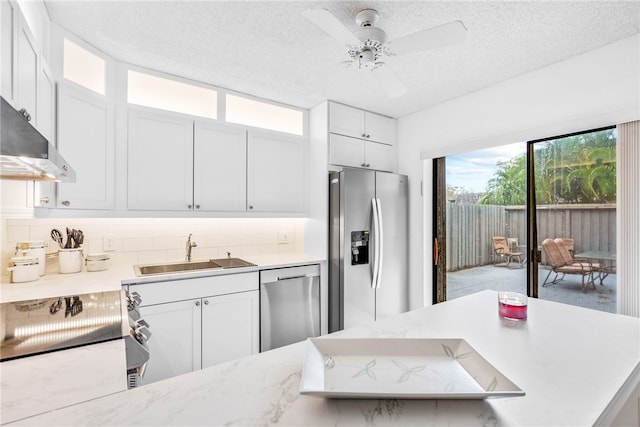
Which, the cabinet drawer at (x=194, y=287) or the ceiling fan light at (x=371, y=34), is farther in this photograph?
the cabinet drawer at (x=194, y=287)

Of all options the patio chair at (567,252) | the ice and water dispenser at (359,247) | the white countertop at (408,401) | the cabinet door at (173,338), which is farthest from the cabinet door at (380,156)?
the white countertop at (408,401)

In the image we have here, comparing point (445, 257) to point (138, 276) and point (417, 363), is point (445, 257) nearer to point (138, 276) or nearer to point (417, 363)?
point (417, 363)

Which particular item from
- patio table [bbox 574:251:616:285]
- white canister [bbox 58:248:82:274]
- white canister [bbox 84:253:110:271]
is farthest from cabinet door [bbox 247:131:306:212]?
patio table [bbox 574:251:616:285]

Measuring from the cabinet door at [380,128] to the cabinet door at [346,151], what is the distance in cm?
18

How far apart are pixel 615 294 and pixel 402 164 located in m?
2.13

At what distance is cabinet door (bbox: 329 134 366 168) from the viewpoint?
309 centimetres

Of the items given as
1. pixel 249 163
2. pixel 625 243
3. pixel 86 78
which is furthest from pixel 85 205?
pixel 625 243

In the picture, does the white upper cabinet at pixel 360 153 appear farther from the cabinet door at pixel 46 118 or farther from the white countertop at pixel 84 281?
the cabinet door at pixel 46 118

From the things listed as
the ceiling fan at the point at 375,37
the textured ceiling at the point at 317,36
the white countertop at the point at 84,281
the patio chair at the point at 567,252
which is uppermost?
the textured ceiling at the point at 317,36

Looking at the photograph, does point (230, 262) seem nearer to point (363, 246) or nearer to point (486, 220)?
point (363, 246)

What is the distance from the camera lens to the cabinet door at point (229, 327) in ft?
7.75

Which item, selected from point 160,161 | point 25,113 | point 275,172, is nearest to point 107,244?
point 160,161

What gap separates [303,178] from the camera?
3.28m

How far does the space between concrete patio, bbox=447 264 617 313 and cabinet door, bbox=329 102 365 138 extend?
1.82 m
